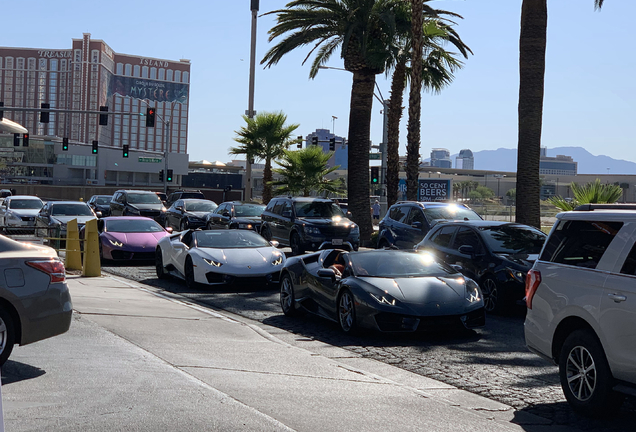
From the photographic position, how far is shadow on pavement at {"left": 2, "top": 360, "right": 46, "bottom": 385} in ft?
20.4

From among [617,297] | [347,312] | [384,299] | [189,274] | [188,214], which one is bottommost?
[189,274]

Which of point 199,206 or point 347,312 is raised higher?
point 199,206

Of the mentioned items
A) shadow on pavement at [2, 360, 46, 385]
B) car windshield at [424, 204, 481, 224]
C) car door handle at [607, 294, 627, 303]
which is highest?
car windshield at [424, 204, 481, 224]

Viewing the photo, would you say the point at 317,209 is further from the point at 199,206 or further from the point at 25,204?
the point at 25,204

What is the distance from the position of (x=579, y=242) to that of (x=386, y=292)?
356cm

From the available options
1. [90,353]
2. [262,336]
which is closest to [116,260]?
[262,336]

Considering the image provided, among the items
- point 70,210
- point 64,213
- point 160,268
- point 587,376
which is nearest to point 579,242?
point 587,376

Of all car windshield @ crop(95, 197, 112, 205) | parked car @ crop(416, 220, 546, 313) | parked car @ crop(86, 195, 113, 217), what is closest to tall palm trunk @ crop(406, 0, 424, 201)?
parked car @ crop(416, 220, 546, 313)

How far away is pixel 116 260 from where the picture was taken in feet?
61.2

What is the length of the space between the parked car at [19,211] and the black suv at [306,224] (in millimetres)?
11533

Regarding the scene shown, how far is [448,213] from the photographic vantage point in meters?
19.3

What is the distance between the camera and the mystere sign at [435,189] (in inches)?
1217

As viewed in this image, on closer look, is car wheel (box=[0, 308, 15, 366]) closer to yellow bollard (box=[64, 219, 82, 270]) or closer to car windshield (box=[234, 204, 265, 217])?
yellow bollard (box=[64, 219, 82, 270])

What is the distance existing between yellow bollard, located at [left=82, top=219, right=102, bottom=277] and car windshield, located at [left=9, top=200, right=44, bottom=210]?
58.4 feet
